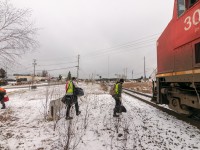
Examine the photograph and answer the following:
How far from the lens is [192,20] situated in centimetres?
516

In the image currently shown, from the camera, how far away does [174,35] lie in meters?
6.61

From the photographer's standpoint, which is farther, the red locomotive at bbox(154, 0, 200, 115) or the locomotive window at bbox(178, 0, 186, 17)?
the locomotive window at bbox(178, 0, 186, 17)

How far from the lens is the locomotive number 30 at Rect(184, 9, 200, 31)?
4855mm

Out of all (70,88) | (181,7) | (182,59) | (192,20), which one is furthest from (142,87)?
(192,20)

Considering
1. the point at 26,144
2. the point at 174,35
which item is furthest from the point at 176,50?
the point at 26,144

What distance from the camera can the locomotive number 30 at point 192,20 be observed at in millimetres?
4855

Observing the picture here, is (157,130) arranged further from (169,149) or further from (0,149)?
(0,149)

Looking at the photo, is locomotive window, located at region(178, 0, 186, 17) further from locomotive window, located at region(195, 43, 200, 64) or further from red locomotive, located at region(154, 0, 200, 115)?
locomotive window, located at region(195, 43, 200, 64)

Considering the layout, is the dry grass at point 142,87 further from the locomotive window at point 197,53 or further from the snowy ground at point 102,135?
the locomotive window at point 197,53

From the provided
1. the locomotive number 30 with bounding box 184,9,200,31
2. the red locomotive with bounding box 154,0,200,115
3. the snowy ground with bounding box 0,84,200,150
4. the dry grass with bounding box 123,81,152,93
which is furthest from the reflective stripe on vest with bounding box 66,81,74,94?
the dry grass with bounding box 123,81,152,93

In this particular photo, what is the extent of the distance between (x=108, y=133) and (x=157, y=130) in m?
1.64

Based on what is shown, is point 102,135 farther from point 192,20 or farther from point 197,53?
point 192,20

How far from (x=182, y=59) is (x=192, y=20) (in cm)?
127

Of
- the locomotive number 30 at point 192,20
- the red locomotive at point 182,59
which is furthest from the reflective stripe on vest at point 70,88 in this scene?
the locomotive number 30 at point 192,20
